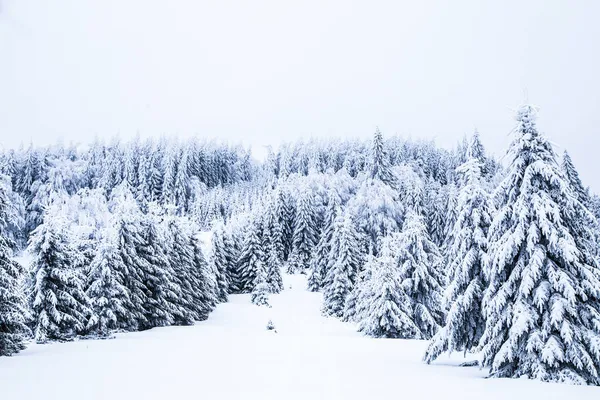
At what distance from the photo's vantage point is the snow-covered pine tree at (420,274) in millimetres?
28672

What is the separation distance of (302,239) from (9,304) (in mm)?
63939

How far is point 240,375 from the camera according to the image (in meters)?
11.7

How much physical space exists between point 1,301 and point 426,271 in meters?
22.8

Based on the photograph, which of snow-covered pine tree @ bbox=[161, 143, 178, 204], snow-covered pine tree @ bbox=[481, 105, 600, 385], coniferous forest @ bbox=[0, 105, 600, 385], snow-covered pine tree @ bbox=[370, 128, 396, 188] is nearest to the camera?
snow-covered pine tree @ bbox=[481, 105, 600, 385]

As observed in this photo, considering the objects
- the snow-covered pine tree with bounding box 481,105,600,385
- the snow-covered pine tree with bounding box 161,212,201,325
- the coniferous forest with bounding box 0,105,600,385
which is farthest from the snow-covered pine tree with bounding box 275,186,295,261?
the snow-covered pine tree with bounding box 481,105,600,385

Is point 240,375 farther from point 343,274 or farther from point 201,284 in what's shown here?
point 343,274

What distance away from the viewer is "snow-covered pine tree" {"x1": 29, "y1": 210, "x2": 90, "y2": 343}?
19.8 metres

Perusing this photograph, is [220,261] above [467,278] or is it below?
below

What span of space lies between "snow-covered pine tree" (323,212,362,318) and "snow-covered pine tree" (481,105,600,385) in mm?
34889

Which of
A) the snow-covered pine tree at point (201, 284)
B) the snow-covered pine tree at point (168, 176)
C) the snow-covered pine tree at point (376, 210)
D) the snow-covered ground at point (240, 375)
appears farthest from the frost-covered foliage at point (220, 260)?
the snow-covered pine tree at point (168, 176)

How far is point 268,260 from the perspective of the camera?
63.1 meters

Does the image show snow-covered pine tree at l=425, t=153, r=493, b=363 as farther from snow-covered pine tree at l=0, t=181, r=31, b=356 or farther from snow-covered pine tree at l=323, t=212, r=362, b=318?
snow-covered pine tree at l=323, t=212, r=362, b=318

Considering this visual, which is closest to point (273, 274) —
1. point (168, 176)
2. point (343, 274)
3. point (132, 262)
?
point (343, 274)

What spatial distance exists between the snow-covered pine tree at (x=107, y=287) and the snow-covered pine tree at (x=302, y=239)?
4855 cm
